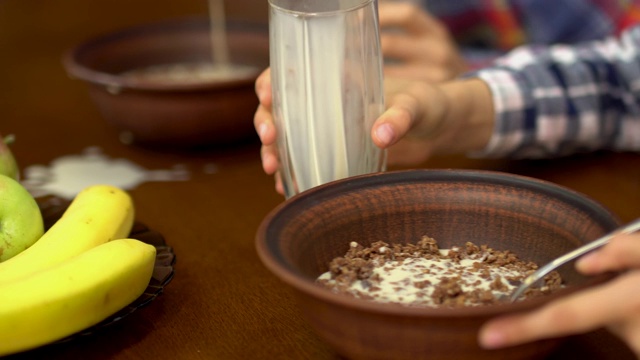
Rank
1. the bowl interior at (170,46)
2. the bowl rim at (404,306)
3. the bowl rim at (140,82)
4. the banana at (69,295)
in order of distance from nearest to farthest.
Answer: the bowl rim at (404,306) → the banana at (69,295) → the bowl rim at (140,82) → the bowl interior at (170,46)

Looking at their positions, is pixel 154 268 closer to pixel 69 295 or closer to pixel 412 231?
pixel 69 295

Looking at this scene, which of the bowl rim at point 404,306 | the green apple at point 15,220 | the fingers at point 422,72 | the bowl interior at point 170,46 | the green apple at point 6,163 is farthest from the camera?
the fingers at point 422,72

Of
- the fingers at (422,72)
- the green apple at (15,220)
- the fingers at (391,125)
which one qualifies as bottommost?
the fingers at (422,72)

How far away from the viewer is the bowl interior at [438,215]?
633 mm

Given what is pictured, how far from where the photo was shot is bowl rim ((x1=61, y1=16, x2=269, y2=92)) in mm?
1031

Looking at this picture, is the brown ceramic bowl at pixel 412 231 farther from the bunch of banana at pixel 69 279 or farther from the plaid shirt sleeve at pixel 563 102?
the plaid shirt sleeve at pixel 563 102

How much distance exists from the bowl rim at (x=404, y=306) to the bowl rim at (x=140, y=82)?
402mm

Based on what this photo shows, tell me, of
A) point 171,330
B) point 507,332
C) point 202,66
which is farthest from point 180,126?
point 507,332

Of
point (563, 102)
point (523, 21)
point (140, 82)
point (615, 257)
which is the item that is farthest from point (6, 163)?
point (523, 21)

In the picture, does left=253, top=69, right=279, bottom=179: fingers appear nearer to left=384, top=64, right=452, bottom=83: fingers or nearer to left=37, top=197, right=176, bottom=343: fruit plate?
left=37, top=197, right=176, bottom=343: fruit plate

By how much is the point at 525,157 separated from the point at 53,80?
885mm

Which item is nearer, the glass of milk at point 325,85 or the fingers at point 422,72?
the glass of milk at point 325,85

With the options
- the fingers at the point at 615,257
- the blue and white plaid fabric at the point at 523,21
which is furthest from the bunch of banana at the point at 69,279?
the blue and white plaid fabric at the point at 523,21

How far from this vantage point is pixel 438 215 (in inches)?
27.5
